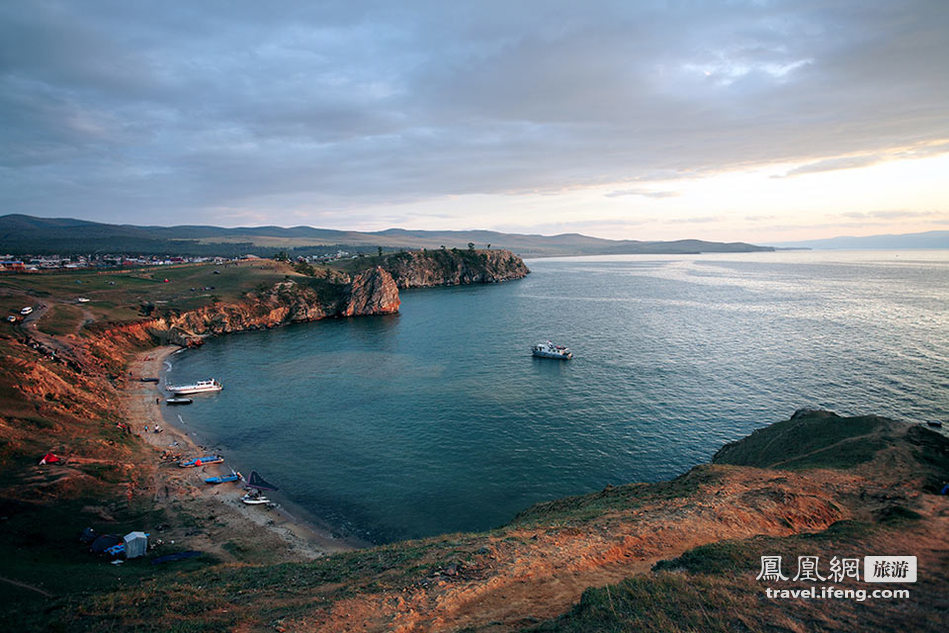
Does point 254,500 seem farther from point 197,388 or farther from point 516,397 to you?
point 197,388

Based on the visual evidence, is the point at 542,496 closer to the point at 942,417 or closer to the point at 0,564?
the point at 0,564

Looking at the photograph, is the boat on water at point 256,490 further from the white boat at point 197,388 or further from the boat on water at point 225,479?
the white boat at point 197,388

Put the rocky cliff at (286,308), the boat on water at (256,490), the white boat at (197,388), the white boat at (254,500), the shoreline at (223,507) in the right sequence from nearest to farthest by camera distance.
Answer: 1. the shoreline at (223,507)
2. the white boat at (254,500)
3. the boat on water at (256,490)
4. the white boat at (197,388)
5. the rocky cliff at (286,308)

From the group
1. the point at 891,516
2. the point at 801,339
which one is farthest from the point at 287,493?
the point at 801,339

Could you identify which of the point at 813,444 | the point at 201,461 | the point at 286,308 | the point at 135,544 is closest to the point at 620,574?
the point at 813,444

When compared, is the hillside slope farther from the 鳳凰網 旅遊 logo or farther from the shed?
the shed

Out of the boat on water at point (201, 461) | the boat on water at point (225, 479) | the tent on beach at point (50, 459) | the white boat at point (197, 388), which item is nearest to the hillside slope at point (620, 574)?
the boat on water at point (225, 479)
